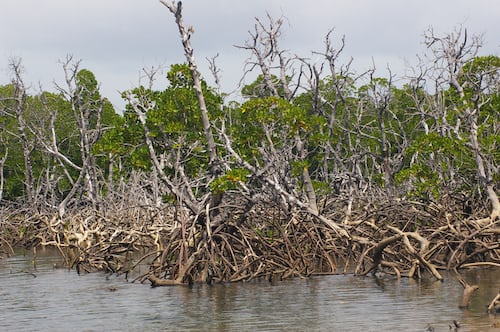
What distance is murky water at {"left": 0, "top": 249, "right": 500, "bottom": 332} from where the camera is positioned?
12102 mm

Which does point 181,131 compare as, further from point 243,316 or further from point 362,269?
point 243,316

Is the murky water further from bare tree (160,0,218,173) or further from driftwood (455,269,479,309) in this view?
bare tree (160,0,218,173)

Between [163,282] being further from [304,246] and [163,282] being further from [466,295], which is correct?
[466,295]

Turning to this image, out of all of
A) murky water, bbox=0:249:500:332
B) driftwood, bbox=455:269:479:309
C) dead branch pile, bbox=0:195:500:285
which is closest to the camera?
murky water, bbox=0:249:500:332

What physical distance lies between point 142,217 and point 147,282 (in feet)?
27.1

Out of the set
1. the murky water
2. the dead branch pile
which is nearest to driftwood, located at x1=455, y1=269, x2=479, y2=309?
the murky water

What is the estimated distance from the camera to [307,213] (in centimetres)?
1844

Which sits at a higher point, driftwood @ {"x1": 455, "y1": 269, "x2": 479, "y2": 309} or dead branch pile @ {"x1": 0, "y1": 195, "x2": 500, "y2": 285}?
dead branch pile @ {"x1": 0, "y1": 195, "x2": 500, "y2": 285}

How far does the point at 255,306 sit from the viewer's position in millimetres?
13852

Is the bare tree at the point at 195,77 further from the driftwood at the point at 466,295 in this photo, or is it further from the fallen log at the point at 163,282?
the driftwood at the point at 466,295

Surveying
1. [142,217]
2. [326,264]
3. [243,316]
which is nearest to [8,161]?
[142,217]

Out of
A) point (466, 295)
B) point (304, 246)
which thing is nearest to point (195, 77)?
point (304, 246)

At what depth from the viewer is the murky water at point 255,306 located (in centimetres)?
1210

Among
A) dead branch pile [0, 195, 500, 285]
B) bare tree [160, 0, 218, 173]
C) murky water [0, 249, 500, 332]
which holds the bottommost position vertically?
murky water [0, 249, 500, 332]
